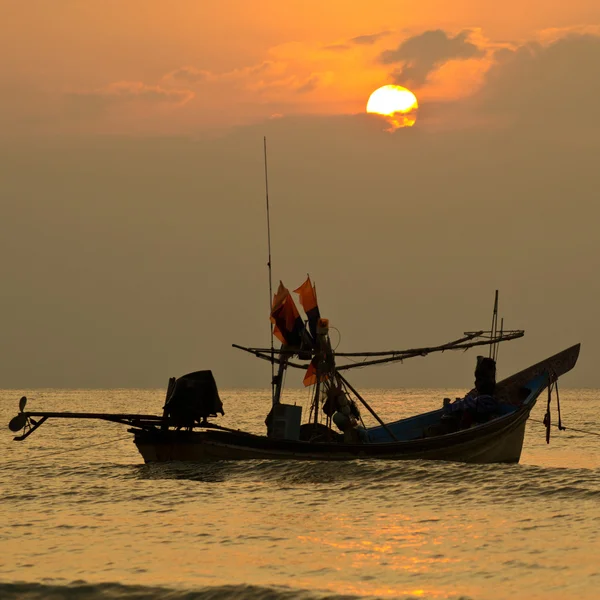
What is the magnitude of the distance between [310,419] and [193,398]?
3618 mm

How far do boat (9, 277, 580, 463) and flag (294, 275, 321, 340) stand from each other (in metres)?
0.03

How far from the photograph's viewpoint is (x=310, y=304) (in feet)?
96.0

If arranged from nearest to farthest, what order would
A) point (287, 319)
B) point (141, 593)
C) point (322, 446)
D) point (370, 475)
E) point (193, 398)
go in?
point (141, 593)
point (193, 398)
point (322, 446)
point (370, 475)
point (287, 319)

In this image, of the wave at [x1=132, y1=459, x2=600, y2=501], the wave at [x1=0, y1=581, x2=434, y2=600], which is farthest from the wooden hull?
the wave at [x1=0, y1=581, x2=434, y2=600]

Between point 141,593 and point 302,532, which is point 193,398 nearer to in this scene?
point 302,532

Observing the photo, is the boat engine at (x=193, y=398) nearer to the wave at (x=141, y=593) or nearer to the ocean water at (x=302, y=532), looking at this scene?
the ocean water at (x=302, y=532)

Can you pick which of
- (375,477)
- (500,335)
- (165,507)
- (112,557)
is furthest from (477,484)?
(112,557)

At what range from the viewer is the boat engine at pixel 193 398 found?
27.4m

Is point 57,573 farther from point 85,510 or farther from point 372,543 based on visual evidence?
point 85,510

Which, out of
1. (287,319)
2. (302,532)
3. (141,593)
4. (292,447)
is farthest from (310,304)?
(141,593)

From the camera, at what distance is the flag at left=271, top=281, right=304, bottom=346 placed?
29141 millimetres

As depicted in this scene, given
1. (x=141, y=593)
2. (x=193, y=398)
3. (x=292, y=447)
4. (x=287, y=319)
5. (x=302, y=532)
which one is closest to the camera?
(x=141, y=593)

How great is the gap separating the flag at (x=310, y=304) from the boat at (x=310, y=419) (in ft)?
0.09

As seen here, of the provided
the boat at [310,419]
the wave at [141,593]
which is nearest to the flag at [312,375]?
the boat at [310,419]
